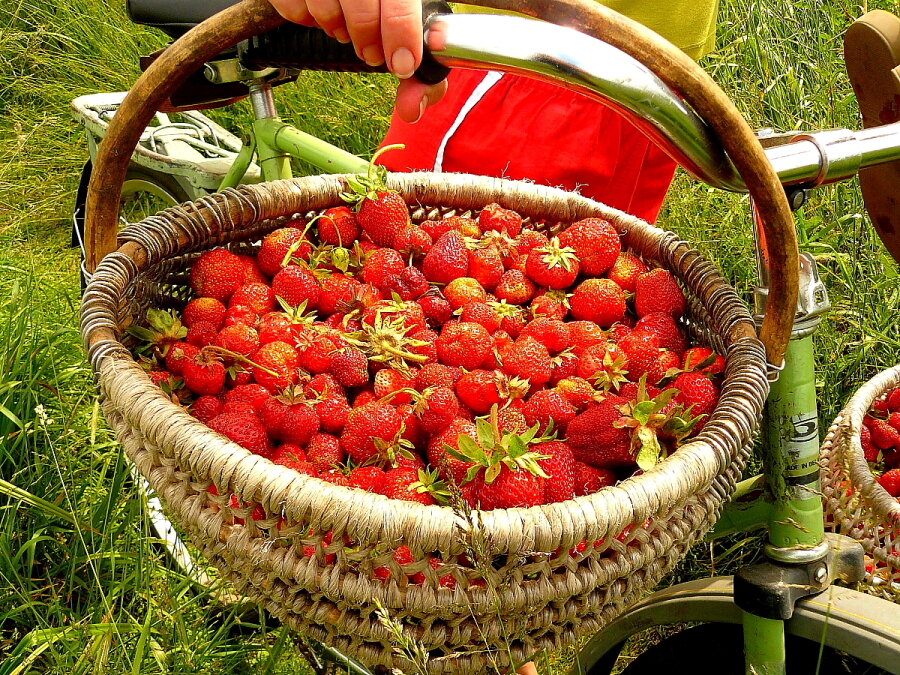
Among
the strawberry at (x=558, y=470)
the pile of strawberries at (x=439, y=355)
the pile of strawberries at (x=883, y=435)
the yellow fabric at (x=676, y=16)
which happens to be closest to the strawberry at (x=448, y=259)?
the pile of strawberries at (x=439, y=355)

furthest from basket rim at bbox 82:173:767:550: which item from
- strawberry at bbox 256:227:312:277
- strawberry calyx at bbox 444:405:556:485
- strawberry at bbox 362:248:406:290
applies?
strawberry at bbox 362:248:406:290

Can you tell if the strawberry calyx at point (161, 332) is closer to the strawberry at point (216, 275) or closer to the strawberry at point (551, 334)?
the strawberry at point (216, 275)

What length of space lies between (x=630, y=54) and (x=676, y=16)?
840 millimetres

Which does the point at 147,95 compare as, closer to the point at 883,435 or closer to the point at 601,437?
the point at 601,437

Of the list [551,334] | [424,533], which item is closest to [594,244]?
[551,334]

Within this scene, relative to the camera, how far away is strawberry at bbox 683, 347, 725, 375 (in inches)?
38.2

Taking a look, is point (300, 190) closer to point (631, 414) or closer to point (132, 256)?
point (132, 256)

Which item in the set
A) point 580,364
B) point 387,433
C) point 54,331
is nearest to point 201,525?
point 387,433

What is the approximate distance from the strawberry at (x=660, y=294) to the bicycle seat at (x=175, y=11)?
97 cm

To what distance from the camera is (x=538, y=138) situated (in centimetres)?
165

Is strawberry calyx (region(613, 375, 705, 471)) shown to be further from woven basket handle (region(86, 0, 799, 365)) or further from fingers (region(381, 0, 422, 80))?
fingers (region(381, 0, 422, 80))

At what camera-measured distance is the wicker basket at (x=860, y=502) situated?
138 centimetres

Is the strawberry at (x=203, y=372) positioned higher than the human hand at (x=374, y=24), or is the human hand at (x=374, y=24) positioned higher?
the human hand at (x=374, y=24)

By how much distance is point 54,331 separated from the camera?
6.43 ft
